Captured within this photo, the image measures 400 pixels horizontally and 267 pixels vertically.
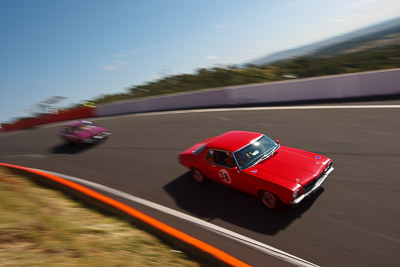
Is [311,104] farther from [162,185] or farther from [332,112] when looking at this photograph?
[162,185]

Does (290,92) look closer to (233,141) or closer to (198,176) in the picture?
(233,141)

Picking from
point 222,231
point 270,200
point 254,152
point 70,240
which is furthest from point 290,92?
point 70,240

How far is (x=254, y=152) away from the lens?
573 centimetres

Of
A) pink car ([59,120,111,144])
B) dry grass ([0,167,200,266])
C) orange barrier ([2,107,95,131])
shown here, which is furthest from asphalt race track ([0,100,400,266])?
orange barrier ([2,107,95,131])

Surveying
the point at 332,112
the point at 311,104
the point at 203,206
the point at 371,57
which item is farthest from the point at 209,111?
the point at 371,57

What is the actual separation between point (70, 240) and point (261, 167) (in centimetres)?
377

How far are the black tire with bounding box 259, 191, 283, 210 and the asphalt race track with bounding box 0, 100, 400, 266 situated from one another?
16 centimetres

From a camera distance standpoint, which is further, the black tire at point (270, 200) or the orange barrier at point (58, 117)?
the orange barrier at point (58, 117)

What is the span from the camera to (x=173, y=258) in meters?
3.89

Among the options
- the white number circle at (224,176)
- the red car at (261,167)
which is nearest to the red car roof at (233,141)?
the red car at (261,167)

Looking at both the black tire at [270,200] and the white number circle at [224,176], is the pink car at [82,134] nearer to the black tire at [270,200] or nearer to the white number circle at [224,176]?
the white number circle at [224,176]

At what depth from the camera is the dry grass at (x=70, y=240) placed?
11.8ft

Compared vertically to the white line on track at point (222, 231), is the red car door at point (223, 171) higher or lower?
higher

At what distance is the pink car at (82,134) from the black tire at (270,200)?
28.2 feet
